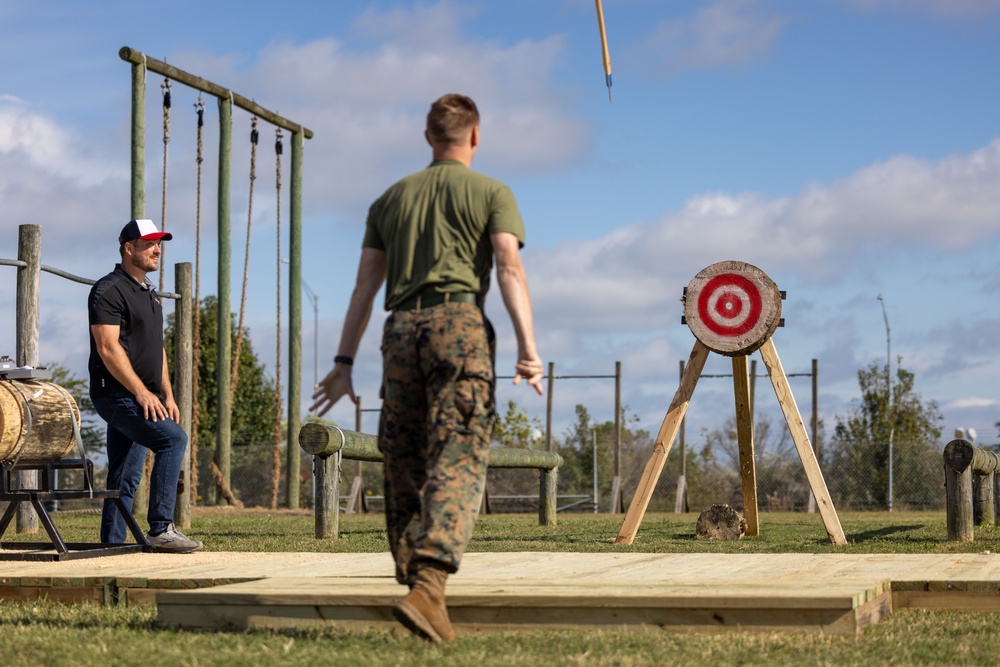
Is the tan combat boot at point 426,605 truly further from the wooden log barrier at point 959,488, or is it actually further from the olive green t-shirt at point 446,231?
the wooden log barrier at point 959,488

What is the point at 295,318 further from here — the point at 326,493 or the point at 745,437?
the point at 745,437

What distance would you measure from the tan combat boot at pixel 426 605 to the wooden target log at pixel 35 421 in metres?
4.00

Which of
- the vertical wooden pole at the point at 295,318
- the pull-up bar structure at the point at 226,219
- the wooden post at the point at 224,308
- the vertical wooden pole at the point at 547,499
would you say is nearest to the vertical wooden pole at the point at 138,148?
the pull-up bar structure at the point at 226,219

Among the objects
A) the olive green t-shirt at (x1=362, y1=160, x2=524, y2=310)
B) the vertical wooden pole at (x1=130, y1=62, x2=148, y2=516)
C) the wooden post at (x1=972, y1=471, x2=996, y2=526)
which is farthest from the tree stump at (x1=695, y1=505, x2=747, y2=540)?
the vertical wooden pole at (x1=130, y1=62, x2=148, y2=516)

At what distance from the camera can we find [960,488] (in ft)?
32.9

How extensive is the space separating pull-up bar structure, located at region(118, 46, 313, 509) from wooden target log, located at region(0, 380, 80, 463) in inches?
380

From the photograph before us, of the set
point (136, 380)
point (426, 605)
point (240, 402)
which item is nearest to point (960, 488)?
point (136, 380)

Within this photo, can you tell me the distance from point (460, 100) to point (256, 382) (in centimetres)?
2709

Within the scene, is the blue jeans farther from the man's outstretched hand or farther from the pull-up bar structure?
the pull-up bar structure

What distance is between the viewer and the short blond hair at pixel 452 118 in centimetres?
469

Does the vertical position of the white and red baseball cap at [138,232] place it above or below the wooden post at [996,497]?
above

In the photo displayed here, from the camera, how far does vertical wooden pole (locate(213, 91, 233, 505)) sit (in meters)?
19.2

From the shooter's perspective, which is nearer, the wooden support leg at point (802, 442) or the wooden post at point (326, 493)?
the wooden support leg at point (802, 442)

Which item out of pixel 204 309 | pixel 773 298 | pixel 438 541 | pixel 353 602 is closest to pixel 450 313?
pixel 438 541
